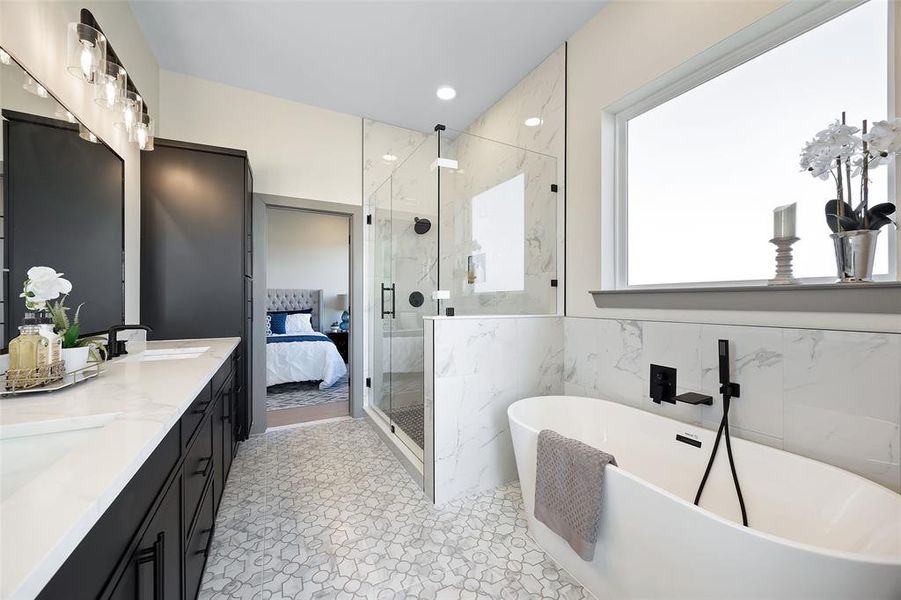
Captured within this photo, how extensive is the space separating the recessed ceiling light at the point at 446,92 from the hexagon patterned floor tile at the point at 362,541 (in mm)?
2993

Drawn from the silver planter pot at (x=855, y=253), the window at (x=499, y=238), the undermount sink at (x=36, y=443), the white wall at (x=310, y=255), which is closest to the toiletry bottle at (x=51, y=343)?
the undermount sink at (x=36, y=443)

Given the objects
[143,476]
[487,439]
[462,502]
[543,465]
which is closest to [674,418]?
[543,465]

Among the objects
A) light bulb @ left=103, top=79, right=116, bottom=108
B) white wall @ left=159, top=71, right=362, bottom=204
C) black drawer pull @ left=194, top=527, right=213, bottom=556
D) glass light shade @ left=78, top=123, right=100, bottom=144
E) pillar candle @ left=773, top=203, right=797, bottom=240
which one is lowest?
black drawer pull @ left=194, top=527, right=213, bottom=556

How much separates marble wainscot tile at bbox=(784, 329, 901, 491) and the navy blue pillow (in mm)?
5313

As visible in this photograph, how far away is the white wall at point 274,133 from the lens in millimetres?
2932

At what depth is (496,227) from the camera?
2.62 m

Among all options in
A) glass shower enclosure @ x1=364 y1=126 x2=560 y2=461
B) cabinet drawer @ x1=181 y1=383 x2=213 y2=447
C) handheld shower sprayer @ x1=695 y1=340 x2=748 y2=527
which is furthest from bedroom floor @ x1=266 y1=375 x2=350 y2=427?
handheld shower sprayer @ x1=695 y1=340 x2=748 y2=527

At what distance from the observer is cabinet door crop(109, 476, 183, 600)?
73cm

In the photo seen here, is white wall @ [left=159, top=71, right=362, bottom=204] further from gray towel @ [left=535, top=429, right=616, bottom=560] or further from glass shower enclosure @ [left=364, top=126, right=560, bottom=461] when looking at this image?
gray towel @ [left=535, top=429, right=616, bottom=560]

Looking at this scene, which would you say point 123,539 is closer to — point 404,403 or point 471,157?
point 404,403

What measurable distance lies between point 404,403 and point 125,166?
7.69ft

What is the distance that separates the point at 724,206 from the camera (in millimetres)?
1842

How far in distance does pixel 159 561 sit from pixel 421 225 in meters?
2.37

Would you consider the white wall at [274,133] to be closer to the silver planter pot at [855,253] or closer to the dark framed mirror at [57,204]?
the dark framed mirror at [57,204]
